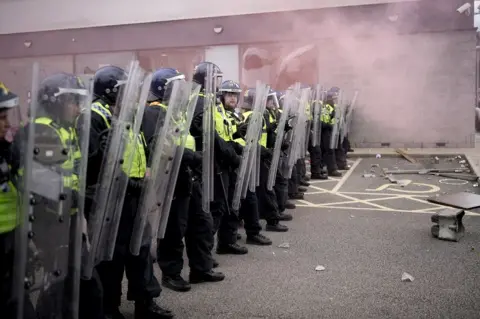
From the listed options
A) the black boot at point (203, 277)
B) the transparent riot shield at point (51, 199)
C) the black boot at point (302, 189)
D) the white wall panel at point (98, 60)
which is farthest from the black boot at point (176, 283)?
the white wall panel at point (98, 60)

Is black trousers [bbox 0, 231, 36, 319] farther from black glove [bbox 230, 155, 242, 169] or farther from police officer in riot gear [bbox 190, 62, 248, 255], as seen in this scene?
black glove [bbox 230, 155, 242, 169]

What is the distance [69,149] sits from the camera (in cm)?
268

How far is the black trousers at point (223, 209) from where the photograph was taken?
16.2 feet

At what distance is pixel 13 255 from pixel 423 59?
12911 millimetres

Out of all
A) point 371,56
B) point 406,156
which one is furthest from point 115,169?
point 371,56

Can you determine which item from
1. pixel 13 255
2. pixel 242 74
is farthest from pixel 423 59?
pixel 13 255

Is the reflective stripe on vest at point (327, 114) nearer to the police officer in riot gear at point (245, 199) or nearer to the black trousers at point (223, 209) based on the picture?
the police officer in riot gear at point (245, 199)

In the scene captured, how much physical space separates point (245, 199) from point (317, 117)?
4266 millimetres

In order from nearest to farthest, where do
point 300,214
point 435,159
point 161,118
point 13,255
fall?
1. point 13,255
2. point 161,118
3. point 300,214
4. point 435,159

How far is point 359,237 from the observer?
19.1 ft

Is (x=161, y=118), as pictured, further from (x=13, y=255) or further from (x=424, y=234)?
(x=424, y=234)

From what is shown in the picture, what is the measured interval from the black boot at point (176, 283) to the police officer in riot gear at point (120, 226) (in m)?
0.71

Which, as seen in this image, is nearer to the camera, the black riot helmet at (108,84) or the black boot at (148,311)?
the black riot helmet at (108,84)

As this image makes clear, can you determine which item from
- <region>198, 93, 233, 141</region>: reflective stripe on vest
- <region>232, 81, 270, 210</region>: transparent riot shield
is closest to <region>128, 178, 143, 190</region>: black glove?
<region>198, 93, 233, 141</region>: reflective stripe on vest
